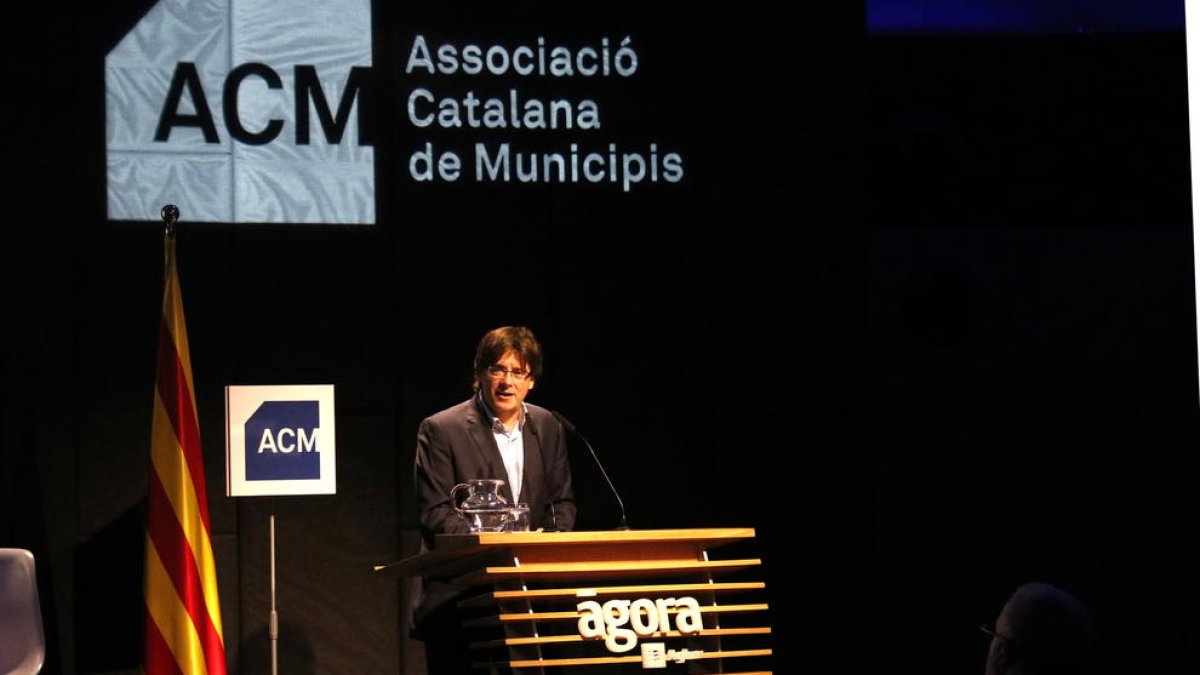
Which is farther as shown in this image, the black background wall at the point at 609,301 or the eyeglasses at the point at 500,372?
the black background wall at the point at 609,301

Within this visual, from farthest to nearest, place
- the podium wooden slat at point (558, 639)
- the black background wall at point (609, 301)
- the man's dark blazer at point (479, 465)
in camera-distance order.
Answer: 1. the black background wall at point (609, 301)
2. the man's dark blazer at point (479, 465)
3. the podium wooden slat at point (558, 639)

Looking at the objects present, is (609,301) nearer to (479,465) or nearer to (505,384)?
(505,384)

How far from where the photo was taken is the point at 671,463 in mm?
6367

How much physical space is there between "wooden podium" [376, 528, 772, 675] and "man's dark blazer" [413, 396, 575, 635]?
0.65 m

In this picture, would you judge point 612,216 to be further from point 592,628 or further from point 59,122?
point 592,628

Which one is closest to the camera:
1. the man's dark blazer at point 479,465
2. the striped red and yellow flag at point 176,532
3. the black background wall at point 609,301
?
the man's dark blazer at point 479,465

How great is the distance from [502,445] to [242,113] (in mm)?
1927

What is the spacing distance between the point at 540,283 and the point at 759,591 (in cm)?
142

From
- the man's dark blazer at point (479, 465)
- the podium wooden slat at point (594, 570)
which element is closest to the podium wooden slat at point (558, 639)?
the podium wooden slat at point (594, 570)

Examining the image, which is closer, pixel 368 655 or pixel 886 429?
pixel 368 655

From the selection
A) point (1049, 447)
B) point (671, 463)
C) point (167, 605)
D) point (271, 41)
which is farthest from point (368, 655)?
point (1049, 447)

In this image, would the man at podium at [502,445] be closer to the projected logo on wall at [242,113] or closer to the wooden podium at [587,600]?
the wooden podium at [587,600]

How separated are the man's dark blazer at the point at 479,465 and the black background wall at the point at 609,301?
1.33 meters

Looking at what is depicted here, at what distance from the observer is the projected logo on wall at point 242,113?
238 inches
